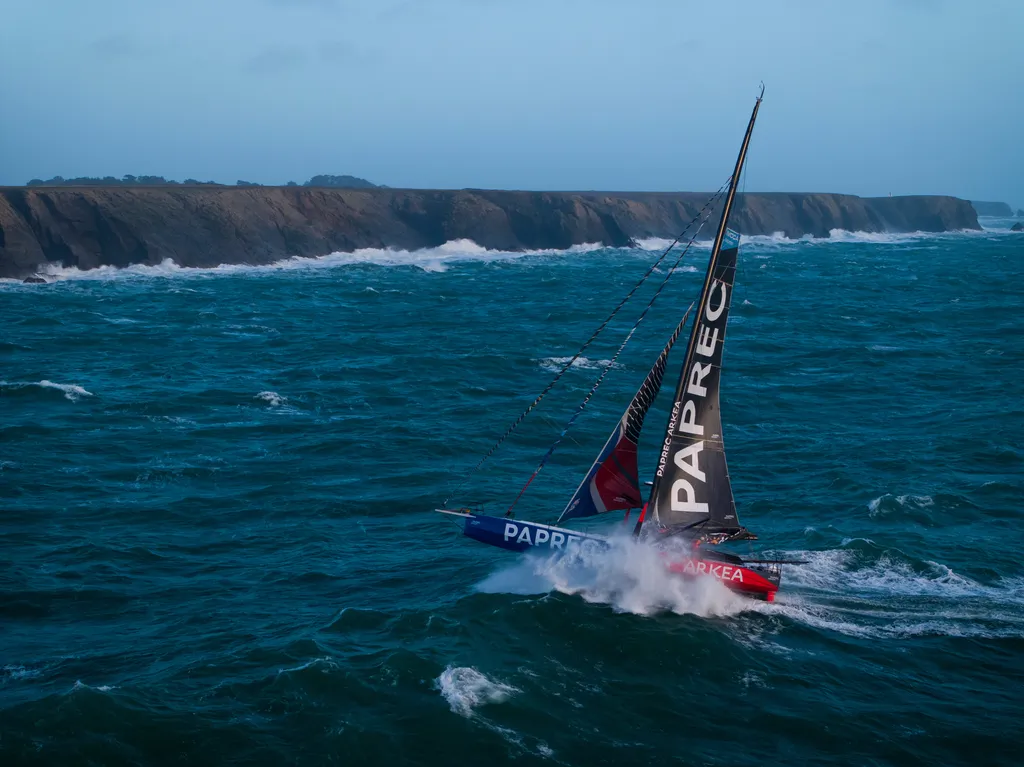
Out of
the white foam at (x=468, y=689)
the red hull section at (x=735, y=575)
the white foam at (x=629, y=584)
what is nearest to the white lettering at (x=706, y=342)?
the white foam at (x=629, y=584)

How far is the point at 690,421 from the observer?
69.0 feet

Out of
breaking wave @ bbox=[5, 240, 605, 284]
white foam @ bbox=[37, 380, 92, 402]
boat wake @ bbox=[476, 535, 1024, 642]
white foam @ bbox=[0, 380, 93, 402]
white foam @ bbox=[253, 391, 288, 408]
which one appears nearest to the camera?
boat wake @ bbox=[476, 535, 1024, 642]

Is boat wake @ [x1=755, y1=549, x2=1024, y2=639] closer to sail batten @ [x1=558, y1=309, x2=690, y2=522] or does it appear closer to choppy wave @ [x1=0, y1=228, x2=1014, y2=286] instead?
sail batten @ [x1=558, y1=309, x2=690, y2=522]

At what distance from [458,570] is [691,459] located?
256 inches

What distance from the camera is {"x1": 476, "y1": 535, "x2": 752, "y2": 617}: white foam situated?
20.7m

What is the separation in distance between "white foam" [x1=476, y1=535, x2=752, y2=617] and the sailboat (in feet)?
0.77

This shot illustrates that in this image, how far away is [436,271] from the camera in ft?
292

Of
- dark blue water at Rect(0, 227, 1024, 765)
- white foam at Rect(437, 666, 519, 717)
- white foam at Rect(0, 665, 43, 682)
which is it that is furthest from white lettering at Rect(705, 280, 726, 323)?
white foam at Rect(0, 665, 43, 682)

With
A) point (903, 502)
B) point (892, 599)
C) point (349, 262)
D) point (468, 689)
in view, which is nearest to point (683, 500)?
point (892, 599)

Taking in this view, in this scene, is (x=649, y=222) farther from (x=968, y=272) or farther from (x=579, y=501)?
(x=579, y=501)

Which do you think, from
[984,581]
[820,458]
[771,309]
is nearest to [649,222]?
[771,309]

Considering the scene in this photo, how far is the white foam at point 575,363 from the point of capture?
44.3 m

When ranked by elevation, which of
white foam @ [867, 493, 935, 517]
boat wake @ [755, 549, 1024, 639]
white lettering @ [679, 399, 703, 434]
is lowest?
boat wake @ [755, 549, 1024, 639]

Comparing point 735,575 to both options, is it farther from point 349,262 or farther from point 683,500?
point 349,262
